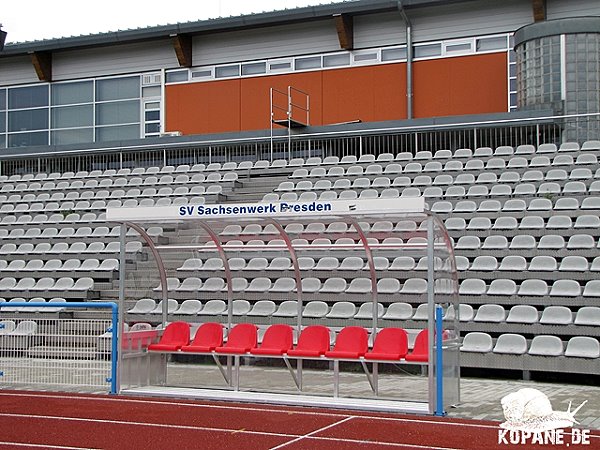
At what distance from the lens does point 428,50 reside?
26.5m

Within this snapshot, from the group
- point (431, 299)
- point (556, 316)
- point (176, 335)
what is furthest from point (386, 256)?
point (176, 335)

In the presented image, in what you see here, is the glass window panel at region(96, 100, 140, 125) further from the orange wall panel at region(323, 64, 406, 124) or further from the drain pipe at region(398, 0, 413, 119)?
the drain pipe at region(398, 0, 413, 119)

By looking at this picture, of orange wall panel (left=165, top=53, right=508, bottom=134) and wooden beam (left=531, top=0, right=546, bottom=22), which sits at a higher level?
wooden beam (left=531, top=0, right=546, bottom=22)

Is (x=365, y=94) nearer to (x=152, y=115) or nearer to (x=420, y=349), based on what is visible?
(x=152, y=115)

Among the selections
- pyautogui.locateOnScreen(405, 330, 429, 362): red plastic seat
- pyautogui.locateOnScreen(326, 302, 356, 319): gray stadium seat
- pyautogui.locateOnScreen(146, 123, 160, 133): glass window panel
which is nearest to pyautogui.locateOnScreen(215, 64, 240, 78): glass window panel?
pyautogui.locateOnScreen(146, 123, 160, 133): glass window panel

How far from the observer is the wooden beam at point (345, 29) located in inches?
1056

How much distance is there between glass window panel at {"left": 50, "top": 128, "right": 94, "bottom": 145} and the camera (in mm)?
30797

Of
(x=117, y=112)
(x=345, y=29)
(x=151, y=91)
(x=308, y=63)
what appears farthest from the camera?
(x=117, y=112)

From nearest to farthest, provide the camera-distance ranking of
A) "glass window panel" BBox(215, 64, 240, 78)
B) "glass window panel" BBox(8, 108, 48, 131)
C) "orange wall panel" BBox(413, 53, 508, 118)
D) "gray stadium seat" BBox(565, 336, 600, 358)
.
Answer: "gray stadium seat" BBox(565, 336, 600, 358)
"orange wall panel" BBox(413, 53, 508, 118)
"glass window panel" BBox(215, 64, 240, 78)
"glass window panel" BBox(8, 108, 48, 131)

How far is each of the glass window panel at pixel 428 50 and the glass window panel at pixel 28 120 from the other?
13.2 metres

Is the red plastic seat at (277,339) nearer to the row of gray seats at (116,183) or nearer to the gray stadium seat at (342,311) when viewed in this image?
the gray stadium seat at (342,311)

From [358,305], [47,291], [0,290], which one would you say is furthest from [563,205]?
[0,290]

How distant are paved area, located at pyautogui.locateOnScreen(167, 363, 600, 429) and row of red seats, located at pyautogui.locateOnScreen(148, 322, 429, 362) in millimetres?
358

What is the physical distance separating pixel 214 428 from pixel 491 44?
1817 centimetres
